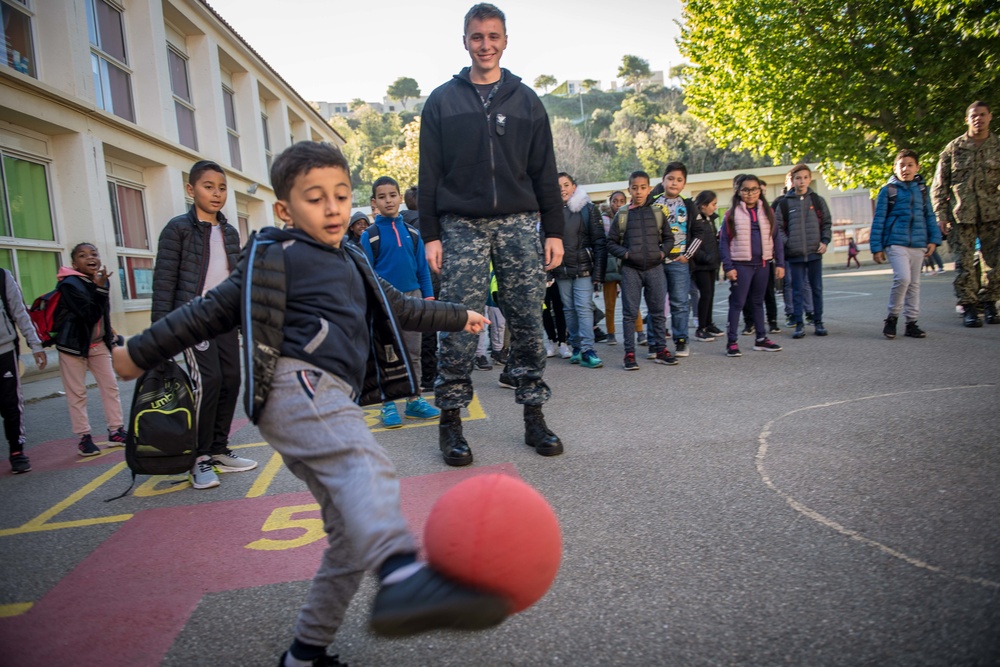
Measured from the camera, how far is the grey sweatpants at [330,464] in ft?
6.50

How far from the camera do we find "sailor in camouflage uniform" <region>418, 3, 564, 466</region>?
14.3 feet

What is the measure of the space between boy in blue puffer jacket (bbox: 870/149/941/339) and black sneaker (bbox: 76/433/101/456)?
8904mm

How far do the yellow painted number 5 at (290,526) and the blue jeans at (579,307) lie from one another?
16.4ft

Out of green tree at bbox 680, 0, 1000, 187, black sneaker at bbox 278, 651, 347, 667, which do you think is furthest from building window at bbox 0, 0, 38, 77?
green tree at bbox 680, 0, 1000, 187

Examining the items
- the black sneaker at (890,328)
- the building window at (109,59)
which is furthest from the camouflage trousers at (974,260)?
the building window at (109,59)

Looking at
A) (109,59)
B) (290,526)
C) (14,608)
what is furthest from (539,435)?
(109,59)

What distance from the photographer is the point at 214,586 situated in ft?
9.79

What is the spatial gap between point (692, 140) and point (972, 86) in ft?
140

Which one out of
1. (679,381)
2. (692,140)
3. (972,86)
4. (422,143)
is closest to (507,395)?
(679,381)

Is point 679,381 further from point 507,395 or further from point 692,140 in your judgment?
point 692,140

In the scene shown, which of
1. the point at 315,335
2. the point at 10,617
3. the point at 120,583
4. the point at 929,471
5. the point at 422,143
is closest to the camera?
the point at 315,335

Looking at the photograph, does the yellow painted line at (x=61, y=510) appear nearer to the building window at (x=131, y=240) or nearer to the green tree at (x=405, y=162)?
the building window at (x=131, y=240)

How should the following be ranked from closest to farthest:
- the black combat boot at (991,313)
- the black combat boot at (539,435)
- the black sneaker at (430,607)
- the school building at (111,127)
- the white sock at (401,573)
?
the black sneaker at (430,607)
the white sock at (401,573)
the black combat boot at (539,435)
the black combat boot at (991,313)
the school building at (111,127)

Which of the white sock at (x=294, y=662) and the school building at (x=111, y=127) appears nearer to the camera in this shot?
the white sock at (x=294, y=662)
